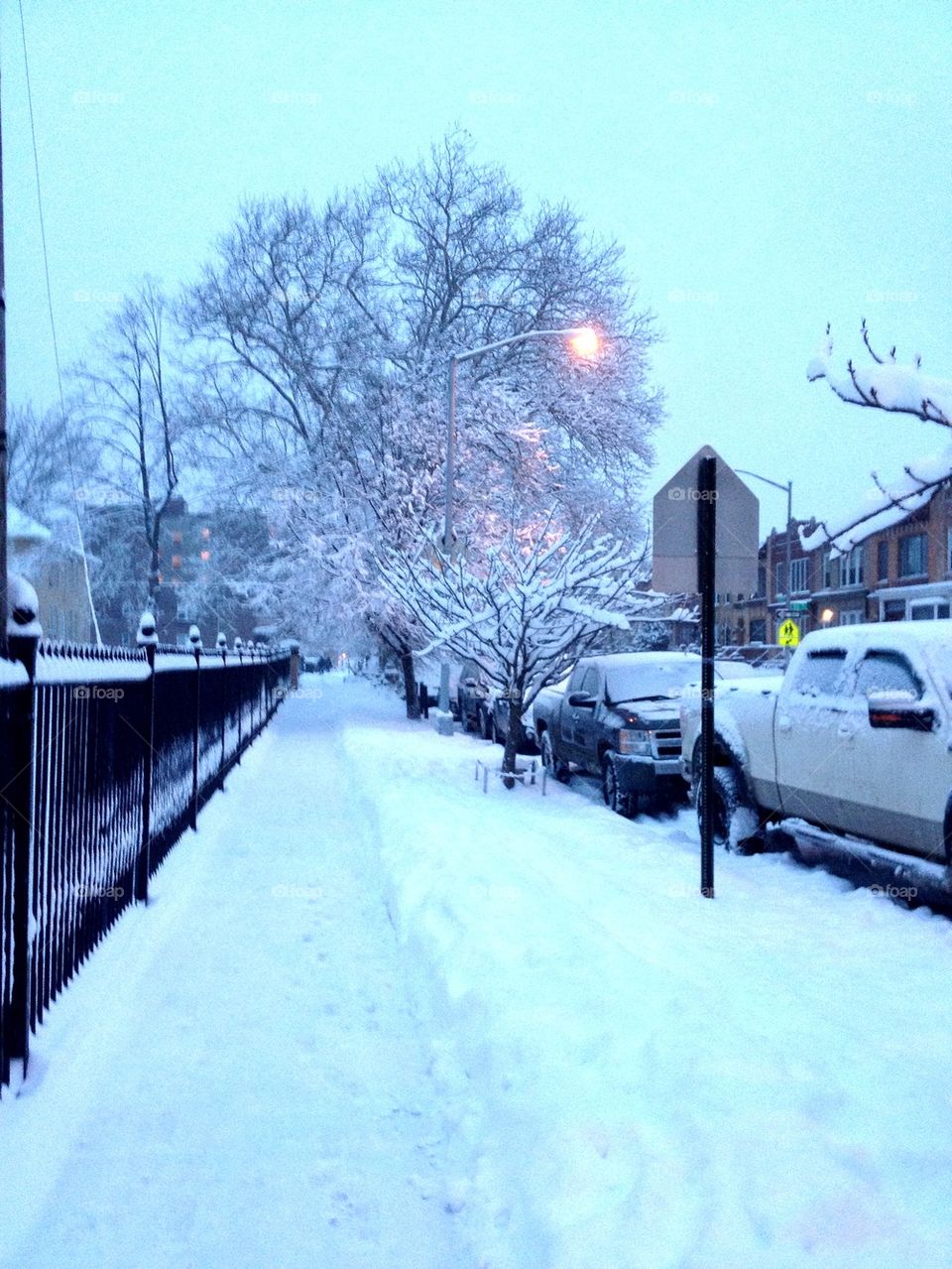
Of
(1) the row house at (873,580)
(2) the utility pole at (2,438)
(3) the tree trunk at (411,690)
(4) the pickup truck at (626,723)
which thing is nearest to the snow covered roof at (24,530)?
(3) the tree trunk at (411,690)

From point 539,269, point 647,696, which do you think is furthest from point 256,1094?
point 539,269

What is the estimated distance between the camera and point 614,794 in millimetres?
13062

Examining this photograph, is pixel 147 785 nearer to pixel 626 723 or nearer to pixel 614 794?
pixel 626 723

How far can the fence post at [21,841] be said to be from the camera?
420cm

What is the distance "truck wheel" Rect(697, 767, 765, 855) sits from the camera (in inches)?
403

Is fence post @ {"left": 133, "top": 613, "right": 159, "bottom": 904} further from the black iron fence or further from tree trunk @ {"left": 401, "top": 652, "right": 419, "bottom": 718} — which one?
tree trunk @ {"left": 401, "top": 652, "right": 419, "bottom": 718}

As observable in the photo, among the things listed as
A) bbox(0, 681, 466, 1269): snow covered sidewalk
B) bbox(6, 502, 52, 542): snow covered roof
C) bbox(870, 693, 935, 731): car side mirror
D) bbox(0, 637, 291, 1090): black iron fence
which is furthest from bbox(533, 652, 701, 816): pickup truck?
bbox(6, 502, 52, 542): snow covered roof

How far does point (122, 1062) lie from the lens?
490 centimetres

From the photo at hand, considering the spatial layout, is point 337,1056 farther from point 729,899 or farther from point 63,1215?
point 729,899

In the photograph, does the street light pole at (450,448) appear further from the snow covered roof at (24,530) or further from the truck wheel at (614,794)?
the snow covered roof at (24,530)

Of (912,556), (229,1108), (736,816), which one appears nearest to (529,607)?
(736,816)

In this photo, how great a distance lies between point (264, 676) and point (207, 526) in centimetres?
1191

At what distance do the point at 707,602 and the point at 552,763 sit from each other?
9.06 meters

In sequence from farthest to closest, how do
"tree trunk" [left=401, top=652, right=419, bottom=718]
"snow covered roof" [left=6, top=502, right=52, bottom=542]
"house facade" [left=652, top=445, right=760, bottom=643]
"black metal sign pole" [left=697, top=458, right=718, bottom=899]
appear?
"tree trunk" [left=401, top=652, right=419, bottom=718] < "snow covered roof" [left=6, top=502, right=52, bottom=542] < "house facade" [left=652, top=445, right=760, bottom=643] < "black metal sign pole" [left=697, top=458, right=718, bottom=899]
